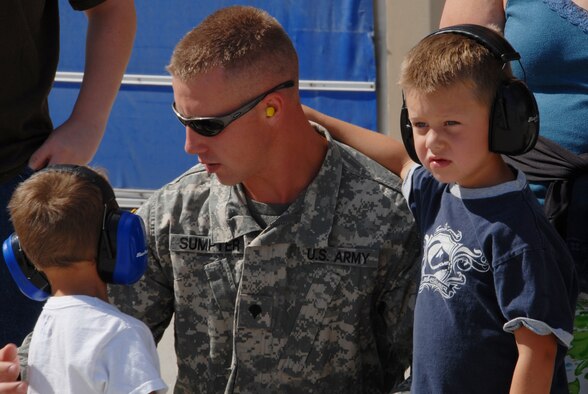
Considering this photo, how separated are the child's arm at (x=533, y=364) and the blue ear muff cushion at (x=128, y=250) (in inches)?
36.2

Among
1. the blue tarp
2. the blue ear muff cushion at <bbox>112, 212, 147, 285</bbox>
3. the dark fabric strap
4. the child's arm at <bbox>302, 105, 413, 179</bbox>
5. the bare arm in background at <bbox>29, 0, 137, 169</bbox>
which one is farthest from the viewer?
the blue tarp

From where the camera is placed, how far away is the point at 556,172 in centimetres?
278

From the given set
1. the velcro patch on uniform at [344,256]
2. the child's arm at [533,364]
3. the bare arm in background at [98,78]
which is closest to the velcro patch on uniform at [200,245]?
the velcro patch on uniform at [344,256]

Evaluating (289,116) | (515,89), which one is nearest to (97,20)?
(289,116)

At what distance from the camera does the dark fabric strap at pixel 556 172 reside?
2.76 metres

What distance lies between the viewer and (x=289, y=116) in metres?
3.04

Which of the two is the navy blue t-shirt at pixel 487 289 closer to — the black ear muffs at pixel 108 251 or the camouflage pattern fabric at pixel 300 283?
→ the camouflage pattern fabric at pixel 300 283

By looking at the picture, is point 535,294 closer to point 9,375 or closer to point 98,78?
point 9,375

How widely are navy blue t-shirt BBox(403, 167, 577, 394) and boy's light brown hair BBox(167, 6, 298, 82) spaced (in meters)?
0.69

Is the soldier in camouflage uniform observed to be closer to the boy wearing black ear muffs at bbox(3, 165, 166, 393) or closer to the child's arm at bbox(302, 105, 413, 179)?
the child's arm at bbox(302, 105, 413, 179)

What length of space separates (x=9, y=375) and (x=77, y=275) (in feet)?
0.93

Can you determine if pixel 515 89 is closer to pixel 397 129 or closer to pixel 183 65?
pixel 183 65

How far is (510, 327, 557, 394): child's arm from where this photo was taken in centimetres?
239

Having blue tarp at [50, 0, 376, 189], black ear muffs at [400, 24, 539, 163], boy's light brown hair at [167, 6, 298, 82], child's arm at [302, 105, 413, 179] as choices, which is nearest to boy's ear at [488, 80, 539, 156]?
black ear muffs at [400, 24, 539, 163]
